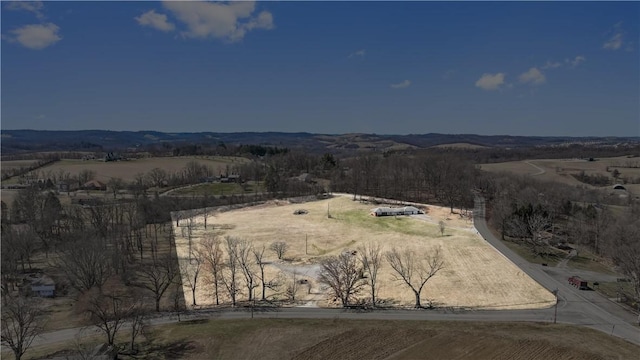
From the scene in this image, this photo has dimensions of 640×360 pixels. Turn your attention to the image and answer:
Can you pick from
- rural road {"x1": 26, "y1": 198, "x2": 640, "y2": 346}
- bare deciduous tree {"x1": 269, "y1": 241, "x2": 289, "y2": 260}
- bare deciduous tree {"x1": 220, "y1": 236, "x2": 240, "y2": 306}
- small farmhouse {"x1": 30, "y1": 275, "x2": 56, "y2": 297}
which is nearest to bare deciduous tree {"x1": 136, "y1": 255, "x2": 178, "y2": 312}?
bare deciduous tree {"x1": 220, "y1": 236, "x2": 240, "y2": 306}

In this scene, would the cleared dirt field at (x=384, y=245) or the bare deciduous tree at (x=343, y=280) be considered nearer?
the bare deciduous tree at (x=343, y=280)

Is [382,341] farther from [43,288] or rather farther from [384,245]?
[43,288]

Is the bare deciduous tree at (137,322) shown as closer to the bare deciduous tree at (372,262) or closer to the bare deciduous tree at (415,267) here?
the bare deciduous tree at (372,262)

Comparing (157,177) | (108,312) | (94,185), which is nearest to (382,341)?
(108,312)

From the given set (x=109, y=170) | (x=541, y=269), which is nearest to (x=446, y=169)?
(x=541, y=269)

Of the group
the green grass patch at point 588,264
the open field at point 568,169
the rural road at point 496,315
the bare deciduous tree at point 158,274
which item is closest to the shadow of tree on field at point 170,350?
the rural road at point 496,315

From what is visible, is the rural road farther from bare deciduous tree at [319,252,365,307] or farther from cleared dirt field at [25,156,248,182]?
cleared dirt field at [25,156,248,182]
